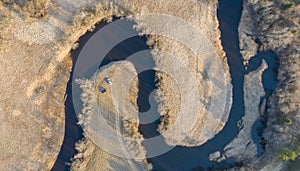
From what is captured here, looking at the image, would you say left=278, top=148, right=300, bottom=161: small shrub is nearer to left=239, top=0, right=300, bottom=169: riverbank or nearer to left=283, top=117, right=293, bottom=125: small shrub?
left=239, top=0, right=300, bottom=169: riverbank

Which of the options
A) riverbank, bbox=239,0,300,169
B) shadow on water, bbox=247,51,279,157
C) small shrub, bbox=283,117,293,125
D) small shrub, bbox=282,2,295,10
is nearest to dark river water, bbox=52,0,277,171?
shadow on water, bbox=247,51,279,157

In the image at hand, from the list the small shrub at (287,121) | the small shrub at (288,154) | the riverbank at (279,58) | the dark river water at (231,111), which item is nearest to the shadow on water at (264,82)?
the dark river water at (231,111)

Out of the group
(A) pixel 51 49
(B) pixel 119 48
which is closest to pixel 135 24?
(B) pixel 119 48

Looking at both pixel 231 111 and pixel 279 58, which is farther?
pixel 231 111

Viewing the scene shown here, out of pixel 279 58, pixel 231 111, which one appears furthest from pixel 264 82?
pixel 231 111

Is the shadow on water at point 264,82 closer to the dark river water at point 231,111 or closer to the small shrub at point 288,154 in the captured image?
the dark river water at point 231,111

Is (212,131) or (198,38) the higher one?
(198,38)

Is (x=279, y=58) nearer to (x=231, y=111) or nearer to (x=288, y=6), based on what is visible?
(x=288, y=6)

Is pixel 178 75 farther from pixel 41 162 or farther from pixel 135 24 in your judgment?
pixel 41 162
